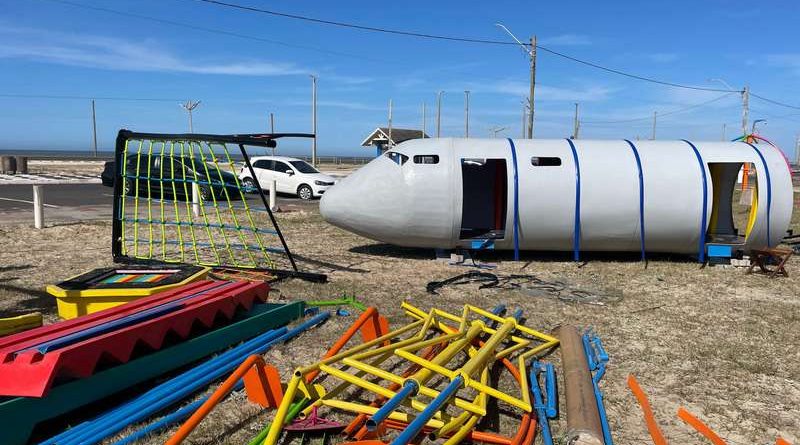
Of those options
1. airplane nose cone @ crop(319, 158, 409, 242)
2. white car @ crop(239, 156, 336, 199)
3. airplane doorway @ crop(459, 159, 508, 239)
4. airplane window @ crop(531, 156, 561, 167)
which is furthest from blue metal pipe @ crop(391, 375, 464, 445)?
white car @ crop(239, 156, 336, 199)

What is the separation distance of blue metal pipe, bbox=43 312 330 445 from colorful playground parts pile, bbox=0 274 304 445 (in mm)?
200

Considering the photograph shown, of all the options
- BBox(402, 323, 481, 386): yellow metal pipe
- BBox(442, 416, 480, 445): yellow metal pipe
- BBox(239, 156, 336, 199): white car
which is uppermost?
BBox(239, 156, 336, 199): white car

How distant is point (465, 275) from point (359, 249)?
2784mm

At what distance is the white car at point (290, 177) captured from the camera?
66.7 ft

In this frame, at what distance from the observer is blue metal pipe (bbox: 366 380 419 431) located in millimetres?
3010

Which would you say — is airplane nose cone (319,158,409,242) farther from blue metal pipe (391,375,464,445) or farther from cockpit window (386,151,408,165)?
blue metal pipe (391,375,464,445)

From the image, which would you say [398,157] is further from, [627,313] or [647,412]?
[647,412]

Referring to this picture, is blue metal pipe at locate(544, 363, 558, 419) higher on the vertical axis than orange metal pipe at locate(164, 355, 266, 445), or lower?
lower

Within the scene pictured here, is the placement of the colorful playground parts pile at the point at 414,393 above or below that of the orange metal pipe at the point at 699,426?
above

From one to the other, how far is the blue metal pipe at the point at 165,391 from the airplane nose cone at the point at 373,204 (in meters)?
4.24

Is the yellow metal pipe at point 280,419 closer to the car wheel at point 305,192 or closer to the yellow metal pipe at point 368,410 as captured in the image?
the yellow metal pipe at point 368,410

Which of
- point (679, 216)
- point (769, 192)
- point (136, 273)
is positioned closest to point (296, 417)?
point (136, 273)

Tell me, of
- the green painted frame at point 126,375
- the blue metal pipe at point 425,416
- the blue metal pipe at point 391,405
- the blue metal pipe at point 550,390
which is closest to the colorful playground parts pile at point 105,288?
the green painted frame at point 126,375

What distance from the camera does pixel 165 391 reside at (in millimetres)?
4117
